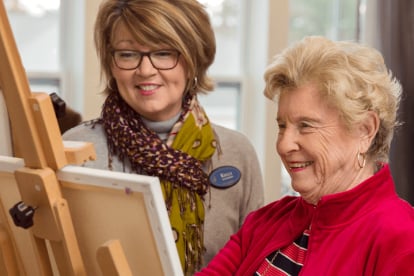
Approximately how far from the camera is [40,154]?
52.3 inches

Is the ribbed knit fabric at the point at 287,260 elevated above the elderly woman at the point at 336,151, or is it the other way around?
the elderly woman at the point at 336,151

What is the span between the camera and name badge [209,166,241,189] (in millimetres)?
2057

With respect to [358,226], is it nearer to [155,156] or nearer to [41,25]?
[155,156]

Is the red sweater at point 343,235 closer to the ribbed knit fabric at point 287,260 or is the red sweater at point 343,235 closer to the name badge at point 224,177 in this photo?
Result: the ribbed knit fabric at point 287,260

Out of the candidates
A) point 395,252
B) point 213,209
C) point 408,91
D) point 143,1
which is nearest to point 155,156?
point 213,209

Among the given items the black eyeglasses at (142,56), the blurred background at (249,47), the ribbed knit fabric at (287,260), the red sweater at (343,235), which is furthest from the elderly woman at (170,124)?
the blurred background at (249,47)

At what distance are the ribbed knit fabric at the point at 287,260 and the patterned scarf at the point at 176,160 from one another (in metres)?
0.39

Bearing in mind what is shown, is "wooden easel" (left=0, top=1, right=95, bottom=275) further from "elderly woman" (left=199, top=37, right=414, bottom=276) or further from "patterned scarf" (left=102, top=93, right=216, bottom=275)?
"patterned scarf" (left=102, top=93, right=216, bottom=275)

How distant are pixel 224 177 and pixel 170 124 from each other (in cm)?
21

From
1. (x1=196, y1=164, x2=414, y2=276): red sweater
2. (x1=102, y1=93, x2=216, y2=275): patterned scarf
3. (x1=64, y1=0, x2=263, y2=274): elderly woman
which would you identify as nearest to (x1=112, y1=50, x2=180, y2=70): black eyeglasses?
(x1=64, y1=0, x2=263, y2=274): elderly woman

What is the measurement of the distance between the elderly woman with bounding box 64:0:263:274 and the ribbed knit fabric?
0.39 meters

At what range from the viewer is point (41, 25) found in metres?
3.26

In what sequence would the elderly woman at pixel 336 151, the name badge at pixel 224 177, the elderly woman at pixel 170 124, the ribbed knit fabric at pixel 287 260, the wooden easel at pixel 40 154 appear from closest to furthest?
the wooden easel at pixel 40 154
the elderly woman at pixel 336 151
the ribbed knit fabric at pixel 287 260
the elderly woman at pixel 170 124
the name badge at pixel 224 177

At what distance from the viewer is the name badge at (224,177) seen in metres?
2.06
